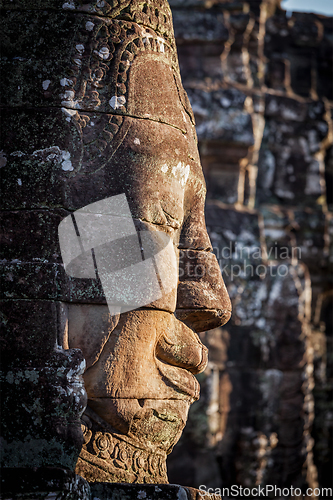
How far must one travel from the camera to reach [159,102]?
10.5 ft

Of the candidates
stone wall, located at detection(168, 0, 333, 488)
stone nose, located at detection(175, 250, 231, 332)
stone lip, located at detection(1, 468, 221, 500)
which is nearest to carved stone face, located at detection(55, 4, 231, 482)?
stone nose, located at detection(175, 250, 231, 332)

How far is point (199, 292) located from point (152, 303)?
0.43 m

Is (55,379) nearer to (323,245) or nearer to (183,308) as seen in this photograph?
(183,308)

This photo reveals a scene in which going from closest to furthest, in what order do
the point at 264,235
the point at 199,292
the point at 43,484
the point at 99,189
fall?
1. the point at 43,484
2. the point at 99,189
3. the point at 199,292
4. the point at 264,235

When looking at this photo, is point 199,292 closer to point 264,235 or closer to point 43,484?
point 43,484

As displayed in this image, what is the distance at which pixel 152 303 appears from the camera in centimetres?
300

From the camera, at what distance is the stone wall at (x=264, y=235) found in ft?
25.6

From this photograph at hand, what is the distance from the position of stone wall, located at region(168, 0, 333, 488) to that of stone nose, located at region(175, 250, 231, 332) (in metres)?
4.15

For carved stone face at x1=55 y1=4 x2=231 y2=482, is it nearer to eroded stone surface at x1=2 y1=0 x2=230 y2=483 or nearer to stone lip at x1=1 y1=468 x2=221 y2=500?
eroded stone surface at x1=2 y1=0 x2=230 y2=483

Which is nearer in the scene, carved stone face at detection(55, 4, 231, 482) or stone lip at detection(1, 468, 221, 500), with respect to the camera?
stone lip at detection(1, 468, 221, 500)

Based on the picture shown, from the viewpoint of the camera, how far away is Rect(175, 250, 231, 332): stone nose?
3.35m

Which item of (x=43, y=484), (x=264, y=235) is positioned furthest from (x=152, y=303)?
(x=264, y=235)

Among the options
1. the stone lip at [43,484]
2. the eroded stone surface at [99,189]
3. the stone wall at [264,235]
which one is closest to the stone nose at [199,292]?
the eroded stone surface at [99,189]

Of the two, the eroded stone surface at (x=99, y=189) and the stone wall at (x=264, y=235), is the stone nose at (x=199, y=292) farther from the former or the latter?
the stone wall at (x=264, y=235)
